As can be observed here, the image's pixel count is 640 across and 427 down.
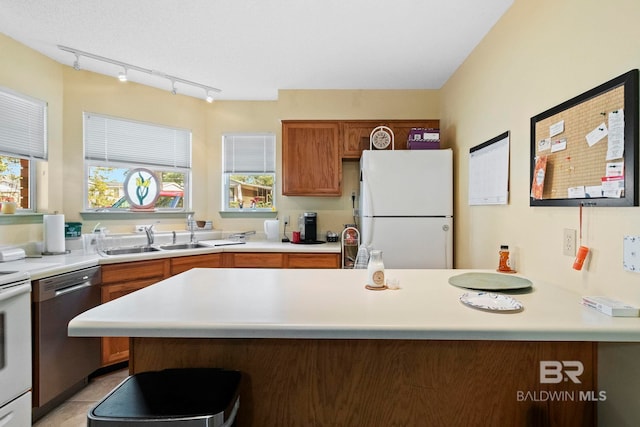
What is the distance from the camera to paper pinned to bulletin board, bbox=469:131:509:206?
1.90 meters

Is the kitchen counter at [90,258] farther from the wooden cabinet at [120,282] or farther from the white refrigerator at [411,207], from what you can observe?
the white refrigerator at [411,207]

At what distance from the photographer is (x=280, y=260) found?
9.62 ft

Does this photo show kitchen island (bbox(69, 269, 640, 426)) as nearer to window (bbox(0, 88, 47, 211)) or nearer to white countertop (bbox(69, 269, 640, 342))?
white countertop (bbox(69, 269, 640, 342))

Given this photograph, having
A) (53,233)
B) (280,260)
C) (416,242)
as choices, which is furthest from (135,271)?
(416,242)

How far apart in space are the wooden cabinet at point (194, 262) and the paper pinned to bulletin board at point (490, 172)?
2351 millimetres

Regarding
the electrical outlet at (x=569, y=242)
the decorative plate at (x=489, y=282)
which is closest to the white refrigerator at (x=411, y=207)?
the decorative plate at (x=489, y=282)

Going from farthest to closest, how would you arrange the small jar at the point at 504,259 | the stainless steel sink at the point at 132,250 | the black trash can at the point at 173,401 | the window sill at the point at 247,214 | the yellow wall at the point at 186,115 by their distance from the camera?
the window sill at the point at 247,214
the stainless steel sink at the point at 132,250
the yellow wall at the point at 186,115
the small jar at the point at 504,259
the black trash can at the point at 173,401

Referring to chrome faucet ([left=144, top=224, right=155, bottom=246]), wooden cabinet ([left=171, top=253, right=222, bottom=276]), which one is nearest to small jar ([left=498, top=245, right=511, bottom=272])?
wooden cabinet ([left=171, top=253, right=222, bottom=276])

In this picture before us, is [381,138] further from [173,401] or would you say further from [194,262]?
[173,401]

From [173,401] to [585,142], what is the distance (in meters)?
1.82

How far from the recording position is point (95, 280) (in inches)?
88.5

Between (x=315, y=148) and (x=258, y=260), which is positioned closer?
(x=258, y=260)

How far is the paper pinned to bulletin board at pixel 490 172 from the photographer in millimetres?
1904

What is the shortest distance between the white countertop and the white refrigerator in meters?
1.26
